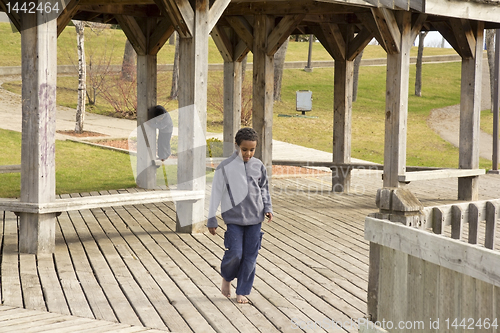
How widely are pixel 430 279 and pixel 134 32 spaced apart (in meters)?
8.55

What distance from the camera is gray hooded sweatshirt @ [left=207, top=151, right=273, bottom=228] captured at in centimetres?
518

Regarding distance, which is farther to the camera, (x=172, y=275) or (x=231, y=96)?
(x=231, y=96)

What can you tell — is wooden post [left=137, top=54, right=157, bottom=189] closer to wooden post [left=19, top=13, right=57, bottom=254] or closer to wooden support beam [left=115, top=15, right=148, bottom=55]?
wooden support beam [left=115, top=15, right=148, bottom=55]

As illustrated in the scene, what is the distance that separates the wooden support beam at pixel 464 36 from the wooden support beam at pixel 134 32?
5230mm

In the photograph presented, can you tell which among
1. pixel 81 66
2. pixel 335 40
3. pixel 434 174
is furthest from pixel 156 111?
pixel 81 66

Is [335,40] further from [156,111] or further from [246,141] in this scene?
→ [246,141]

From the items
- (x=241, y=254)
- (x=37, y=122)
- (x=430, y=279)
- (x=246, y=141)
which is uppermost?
(x=37, y=122)

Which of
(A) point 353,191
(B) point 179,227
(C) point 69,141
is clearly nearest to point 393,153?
(A) point 353,191

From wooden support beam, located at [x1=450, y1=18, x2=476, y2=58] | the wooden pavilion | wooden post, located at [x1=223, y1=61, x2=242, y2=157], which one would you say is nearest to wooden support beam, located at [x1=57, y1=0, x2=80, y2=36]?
the wooden pavilion

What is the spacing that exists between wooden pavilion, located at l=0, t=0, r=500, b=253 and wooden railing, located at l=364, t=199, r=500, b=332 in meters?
3.89

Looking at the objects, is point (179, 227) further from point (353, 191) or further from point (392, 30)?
point (353, 191)

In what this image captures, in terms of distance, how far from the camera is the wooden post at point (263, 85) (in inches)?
411

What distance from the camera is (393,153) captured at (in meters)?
9.79

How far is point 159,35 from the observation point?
10.9 metres
